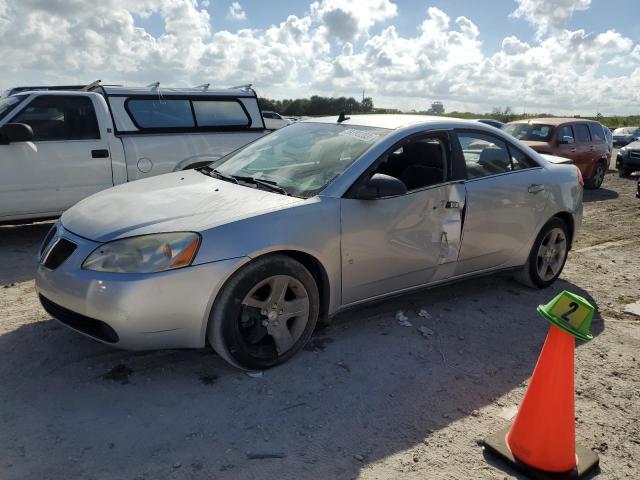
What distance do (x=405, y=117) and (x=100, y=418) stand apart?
313cm

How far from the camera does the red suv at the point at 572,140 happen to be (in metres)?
12.0

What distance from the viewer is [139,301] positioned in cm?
304

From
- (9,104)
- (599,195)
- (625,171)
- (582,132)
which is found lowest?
(625,171)

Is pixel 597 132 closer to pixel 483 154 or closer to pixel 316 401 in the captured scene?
pixel 483 154

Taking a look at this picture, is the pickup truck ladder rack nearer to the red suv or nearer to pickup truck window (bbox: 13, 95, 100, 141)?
pickup truck window (bbox: 13, 95, 100, 141)

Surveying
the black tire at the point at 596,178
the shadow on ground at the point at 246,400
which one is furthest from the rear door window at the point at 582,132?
the shadow on ground at the point at 246,400

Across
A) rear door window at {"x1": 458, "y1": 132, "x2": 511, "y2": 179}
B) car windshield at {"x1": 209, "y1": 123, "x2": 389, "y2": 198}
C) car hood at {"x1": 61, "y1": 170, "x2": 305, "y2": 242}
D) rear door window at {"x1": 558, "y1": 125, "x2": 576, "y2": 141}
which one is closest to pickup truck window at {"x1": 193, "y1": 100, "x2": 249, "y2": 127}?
car windshield at {"x1": 209, "y1": 123, "x2": 389, "y2": 198}

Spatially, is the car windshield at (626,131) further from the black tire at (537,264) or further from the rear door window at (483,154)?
the rear door window at (483,154)

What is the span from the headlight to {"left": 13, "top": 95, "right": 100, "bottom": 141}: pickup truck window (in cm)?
393

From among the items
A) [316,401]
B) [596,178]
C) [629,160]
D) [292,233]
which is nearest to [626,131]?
[629,160]

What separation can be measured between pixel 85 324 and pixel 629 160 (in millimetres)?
16531

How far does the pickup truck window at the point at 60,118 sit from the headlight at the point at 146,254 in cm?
393

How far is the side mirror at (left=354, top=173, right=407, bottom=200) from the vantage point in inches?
146

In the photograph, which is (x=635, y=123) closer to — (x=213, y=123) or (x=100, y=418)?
(x=213, y=123)
